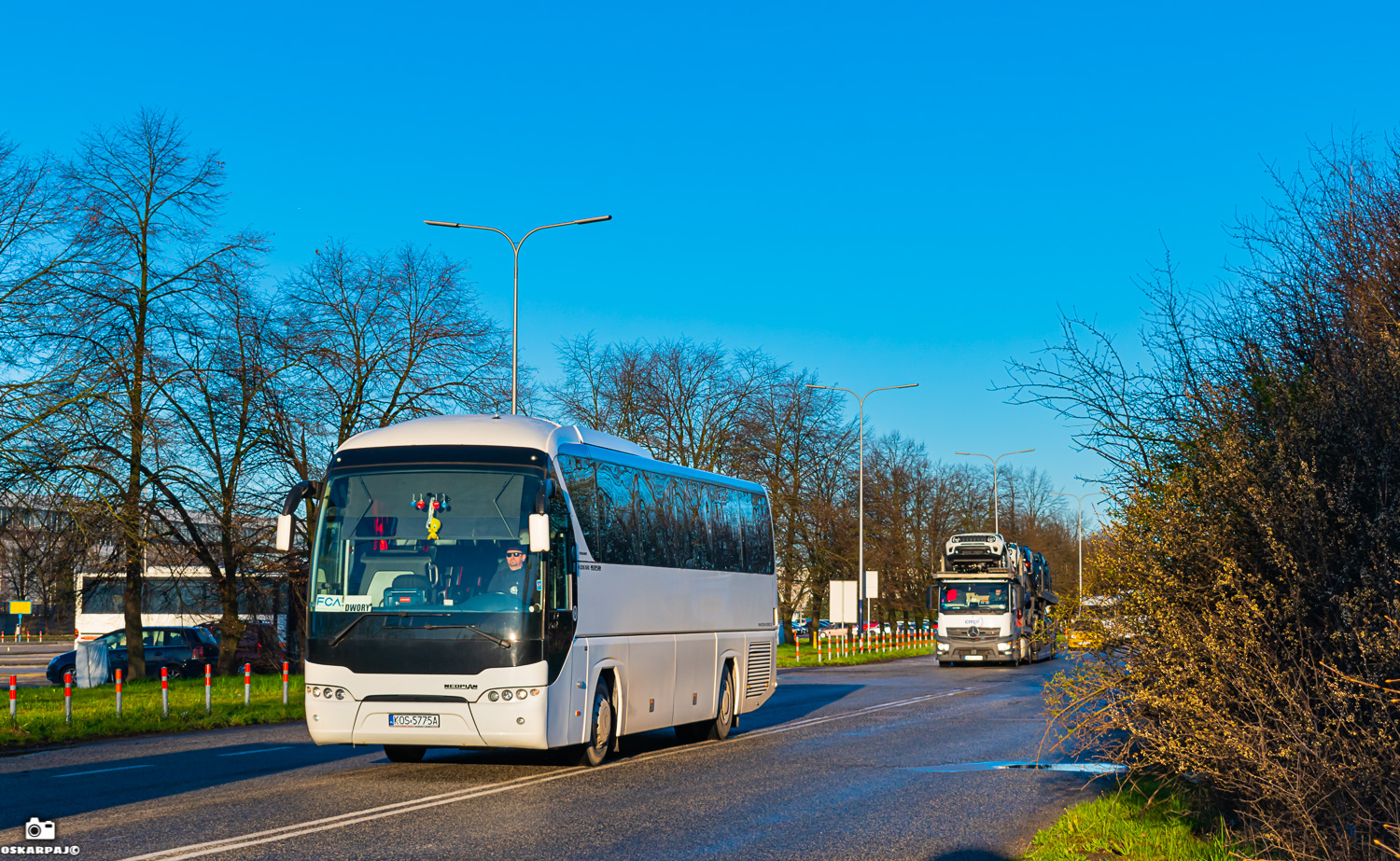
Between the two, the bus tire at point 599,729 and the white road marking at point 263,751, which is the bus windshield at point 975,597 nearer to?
the white road marking at point 263,751

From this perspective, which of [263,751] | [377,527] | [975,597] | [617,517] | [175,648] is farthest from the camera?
[975,597]

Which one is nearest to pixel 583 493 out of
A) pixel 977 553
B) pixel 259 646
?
pixel 259 646

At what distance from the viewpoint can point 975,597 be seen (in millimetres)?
38281

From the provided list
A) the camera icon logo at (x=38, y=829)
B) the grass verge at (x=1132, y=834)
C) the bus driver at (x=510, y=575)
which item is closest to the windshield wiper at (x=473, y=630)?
the bus driver at (x=510, y=575)

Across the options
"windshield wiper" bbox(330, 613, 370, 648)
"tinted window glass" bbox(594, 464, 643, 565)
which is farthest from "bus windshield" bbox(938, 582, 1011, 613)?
"windshield wiper" bbox(330, 613, 370, 648)

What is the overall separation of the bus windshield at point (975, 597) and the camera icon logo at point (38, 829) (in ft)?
103

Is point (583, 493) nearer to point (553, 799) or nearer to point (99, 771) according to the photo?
point (553, 799)

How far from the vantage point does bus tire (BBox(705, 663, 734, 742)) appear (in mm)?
16609

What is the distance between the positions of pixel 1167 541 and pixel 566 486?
692cm

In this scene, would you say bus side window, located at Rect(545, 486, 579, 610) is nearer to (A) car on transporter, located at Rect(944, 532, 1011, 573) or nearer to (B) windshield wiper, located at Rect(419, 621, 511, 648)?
(B) windshield wiper, located at Rect(419, 621, 511, 648)

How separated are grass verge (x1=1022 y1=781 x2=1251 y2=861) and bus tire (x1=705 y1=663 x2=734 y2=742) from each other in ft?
24.4

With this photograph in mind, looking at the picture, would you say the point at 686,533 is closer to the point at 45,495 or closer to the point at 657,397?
the point at 45,495

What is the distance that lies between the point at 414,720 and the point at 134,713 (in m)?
9.50

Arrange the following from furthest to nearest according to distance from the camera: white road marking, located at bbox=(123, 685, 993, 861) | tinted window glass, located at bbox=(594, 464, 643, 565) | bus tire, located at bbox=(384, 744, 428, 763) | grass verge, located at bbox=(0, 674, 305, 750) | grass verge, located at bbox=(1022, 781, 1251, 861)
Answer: grass verge, located at bbox=(0, 674, 305, 750) < tinted window glass, located at bbox=(594, 464, 643, 565) < bus tire, located at bbox=(384, 744, 428, 763) < white road marking, located at bbox=(123, 685, 993, 861) < grass verge, located at bbox=(1022, 781, 1251, 861)
